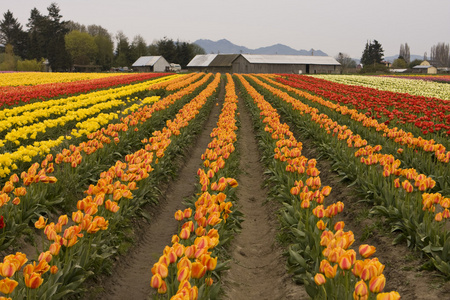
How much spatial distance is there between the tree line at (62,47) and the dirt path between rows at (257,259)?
91955mm

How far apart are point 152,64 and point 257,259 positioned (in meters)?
101

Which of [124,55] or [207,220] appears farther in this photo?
[124,55]

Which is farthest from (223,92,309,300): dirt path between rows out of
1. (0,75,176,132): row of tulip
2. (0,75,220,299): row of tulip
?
(0,75,176,132): row of tulip

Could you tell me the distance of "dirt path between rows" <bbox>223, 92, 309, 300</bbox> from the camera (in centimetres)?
554

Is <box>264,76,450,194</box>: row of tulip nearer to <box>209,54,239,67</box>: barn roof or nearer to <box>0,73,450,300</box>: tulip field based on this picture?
<box>0,73,450,300</box>: tulip field

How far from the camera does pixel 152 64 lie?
10281 centimetres

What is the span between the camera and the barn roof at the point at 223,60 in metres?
88.9

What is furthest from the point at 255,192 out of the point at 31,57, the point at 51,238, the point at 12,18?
the point at 12,18

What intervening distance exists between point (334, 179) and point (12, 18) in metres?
127

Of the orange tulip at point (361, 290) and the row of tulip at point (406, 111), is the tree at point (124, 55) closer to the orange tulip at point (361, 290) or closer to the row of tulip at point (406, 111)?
the row of tulip at point (406, 111)

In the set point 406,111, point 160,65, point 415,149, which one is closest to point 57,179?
point 415,149

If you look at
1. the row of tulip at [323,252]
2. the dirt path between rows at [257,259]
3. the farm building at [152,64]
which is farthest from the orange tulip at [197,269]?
the farm building at [152,64]

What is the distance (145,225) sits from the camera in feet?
25.6

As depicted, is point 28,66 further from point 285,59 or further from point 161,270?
point 161,270
